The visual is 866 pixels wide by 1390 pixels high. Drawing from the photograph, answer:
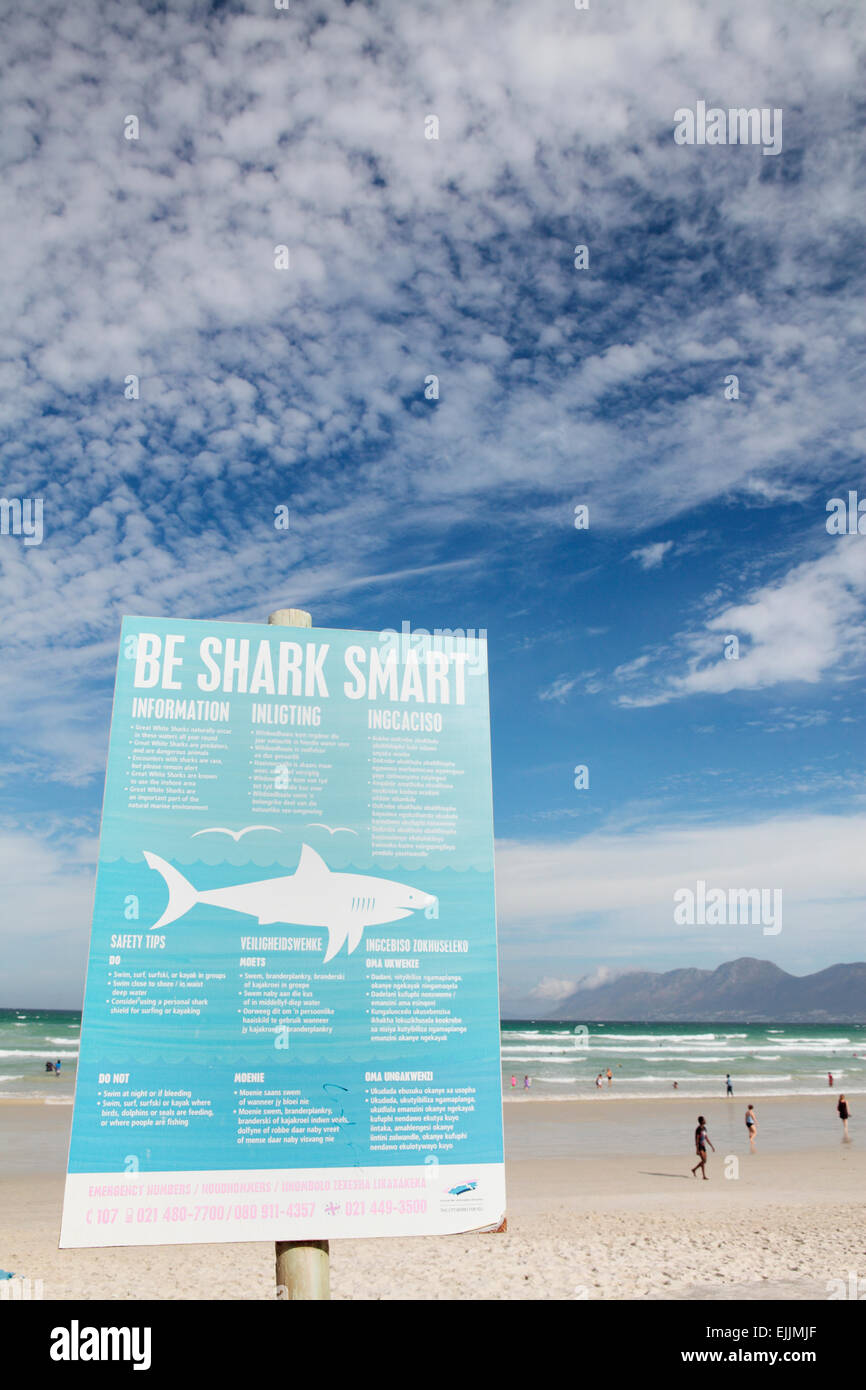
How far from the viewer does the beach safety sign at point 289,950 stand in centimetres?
373

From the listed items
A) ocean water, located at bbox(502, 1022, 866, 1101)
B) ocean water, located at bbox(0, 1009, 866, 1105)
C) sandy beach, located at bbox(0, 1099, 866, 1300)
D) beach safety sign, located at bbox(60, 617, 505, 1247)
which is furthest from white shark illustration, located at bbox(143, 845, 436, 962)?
ocean water, located at bbox(0, 1009, 866, 1105)

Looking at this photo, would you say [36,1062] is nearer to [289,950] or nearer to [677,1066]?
[677,1066]

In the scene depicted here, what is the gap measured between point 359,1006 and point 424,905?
56 cm

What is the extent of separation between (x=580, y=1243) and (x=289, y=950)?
35.3ft

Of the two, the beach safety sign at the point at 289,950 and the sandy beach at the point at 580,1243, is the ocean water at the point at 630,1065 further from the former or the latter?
the beach safety sign at the point at 289,950

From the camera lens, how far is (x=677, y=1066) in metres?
52.0

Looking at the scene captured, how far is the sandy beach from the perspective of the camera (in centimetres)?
950

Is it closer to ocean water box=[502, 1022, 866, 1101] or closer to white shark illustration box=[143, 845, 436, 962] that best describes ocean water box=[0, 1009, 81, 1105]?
ocean water box=[502, 1022, 866, 1101]

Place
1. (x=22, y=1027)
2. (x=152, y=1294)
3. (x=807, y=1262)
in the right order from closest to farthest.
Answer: (x=152, y=1294), (x=807, y=1262), (x=22, y=1027)

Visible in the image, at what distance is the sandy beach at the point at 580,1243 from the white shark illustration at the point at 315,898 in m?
6.64

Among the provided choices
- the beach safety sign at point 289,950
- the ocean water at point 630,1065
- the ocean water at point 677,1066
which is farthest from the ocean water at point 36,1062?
the beach safety sign at point 289,950

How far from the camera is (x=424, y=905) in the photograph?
422 cm
